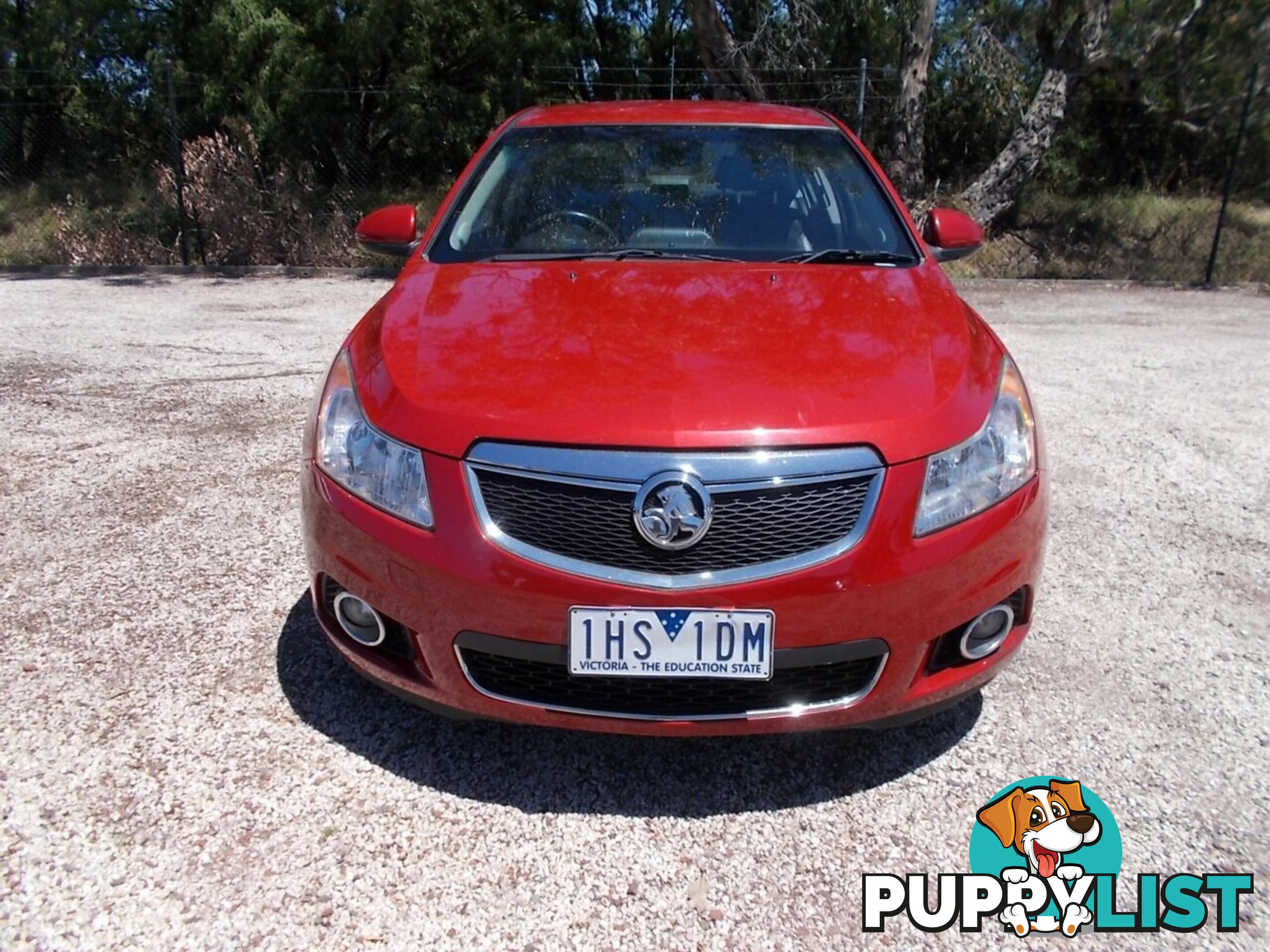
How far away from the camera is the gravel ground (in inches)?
71.0

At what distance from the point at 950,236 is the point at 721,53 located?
9.73 m

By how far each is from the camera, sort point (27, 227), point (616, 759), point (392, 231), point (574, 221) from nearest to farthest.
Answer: point (616, 759) < point (574, 221) < point (392, 231) < point (27, 227)

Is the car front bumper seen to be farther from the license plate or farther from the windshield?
the windshield

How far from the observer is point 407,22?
42.9ft

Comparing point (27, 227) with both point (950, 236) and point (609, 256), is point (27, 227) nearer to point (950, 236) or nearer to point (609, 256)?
point (609, 256)

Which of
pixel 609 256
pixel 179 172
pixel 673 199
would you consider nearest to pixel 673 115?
pixel 673 199

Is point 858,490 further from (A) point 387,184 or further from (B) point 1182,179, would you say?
(B) point 1182,179

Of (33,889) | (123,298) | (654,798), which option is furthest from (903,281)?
(123,298)

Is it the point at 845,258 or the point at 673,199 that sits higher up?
the point at 673,199

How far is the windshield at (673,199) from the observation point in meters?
2.90

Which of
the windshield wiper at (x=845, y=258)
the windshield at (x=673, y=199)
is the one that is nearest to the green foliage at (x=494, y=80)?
the windshield at (x=673, y=199)

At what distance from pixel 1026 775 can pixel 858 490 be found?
91 centimetres

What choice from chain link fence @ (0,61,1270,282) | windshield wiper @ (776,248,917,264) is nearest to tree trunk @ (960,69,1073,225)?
chain link fence @ (0,61,1270,282)

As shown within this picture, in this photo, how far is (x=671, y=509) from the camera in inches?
69.9
